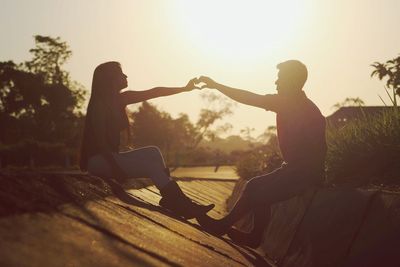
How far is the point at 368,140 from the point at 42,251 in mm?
5122

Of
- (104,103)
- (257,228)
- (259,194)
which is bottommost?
(257,228)

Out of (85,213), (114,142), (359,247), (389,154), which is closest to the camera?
(85,213)

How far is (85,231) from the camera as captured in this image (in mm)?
2939

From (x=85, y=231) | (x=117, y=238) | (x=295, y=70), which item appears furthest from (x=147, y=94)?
(x=85, y=231)

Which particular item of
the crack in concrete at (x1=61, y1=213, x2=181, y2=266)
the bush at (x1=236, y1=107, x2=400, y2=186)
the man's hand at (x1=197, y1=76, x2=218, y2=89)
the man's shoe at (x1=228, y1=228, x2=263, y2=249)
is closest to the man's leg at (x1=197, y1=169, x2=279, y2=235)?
the man's shoe at (x1=228, y1=228, x2=263, y2=249)

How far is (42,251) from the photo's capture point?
2.36 metres

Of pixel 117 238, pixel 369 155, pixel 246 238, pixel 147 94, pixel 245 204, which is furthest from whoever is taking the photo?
pixel 369 155

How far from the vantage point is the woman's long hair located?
563 centimetres

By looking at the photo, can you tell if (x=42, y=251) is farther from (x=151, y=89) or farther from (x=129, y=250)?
(x=151, y=89)

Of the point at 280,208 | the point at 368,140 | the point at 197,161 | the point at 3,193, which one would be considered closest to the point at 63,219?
the point at 3,193

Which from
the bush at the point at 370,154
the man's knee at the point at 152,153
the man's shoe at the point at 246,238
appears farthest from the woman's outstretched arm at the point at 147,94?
the bush at the point at 370,154

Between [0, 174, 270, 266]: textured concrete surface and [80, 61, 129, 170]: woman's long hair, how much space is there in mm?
886

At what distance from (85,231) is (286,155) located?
106 inches

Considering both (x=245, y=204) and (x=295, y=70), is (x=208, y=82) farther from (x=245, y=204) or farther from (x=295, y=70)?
(x=245, y=204)
